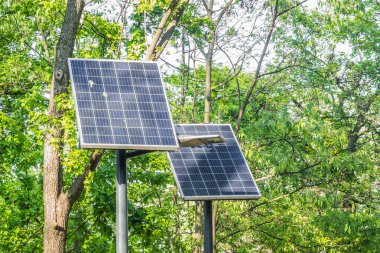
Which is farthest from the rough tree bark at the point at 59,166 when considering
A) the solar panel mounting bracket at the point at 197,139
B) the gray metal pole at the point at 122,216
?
the gray metal pole at the point at 122,216

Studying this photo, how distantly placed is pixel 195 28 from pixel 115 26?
72.2 inches

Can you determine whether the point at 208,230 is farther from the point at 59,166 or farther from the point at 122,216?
the point at 59,166

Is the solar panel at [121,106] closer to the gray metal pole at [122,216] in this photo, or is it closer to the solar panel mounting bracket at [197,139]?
the solar panel mounting bracket at [197,139]

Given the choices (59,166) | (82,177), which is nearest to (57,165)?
(59,166)

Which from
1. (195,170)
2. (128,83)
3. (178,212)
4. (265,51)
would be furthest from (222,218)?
(128,83)

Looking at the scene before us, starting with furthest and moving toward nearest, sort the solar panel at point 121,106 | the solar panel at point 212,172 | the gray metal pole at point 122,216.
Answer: the solar panel at point 212,172, the solar panel at point 121,106, the gray metal pole at point 122,216

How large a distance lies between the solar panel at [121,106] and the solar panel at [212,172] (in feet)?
6.45

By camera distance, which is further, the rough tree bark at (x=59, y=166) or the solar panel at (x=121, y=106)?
the rough tree bark at (x=59, y=166)

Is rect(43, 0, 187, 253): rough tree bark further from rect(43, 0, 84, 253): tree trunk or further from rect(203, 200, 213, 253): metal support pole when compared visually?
rect(203, 200, 213, 253): metal support pole

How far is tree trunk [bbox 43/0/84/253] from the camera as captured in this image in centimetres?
1554

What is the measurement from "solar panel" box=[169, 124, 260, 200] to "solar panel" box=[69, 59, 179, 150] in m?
1.97

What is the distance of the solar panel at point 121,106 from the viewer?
10.3 meters

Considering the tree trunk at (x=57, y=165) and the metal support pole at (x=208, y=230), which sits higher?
the tree trunk at (x=57, y=165)

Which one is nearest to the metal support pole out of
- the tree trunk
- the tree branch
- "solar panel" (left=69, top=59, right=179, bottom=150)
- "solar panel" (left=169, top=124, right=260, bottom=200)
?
"solar panel" (left=169, top=124, right=260, bottom=200)
